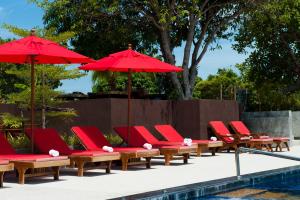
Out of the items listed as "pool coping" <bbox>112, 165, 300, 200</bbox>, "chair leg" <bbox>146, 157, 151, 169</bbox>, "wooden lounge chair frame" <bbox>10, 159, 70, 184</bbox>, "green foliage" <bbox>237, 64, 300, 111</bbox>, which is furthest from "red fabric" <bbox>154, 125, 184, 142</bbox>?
"green foliage" <bbox>237, 64, 300, 111</bbox>

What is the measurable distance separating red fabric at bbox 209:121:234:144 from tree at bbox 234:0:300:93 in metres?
6.44

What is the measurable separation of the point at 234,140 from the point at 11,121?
6.71 meters

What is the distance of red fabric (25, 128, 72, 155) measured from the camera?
449 inches

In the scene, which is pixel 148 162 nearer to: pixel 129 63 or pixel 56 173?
pixel 129 63

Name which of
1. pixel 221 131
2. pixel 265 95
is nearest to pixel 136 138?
pixel 221 131

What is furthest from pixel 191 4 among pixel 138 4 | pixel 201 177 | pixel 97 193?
pixel 97 193

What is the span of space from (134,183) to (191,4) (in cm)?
1229

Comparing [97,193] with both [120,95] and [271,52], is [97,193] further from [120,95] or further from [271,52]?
[271,52]

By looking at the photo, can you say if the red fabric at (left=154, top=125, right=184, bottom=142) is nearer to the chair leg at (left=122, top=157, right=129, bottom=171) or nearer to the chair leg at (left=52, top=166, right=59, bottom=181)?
the chair leg at (left=122, top=157, right=129, bottom=171)

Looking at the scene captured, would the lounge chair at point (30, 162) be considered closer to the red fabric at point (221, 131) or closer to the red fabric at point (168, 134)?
the red fabric at point (168, 134)

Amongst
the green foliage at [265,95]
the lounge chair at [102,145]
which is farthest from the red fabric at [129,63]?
the green foliage at [265,95]

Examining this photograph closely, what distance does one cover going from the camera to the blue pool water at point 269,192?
8.76 meters

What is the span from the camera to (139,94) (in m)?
20.2

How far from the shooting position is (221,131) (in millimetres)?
18156
